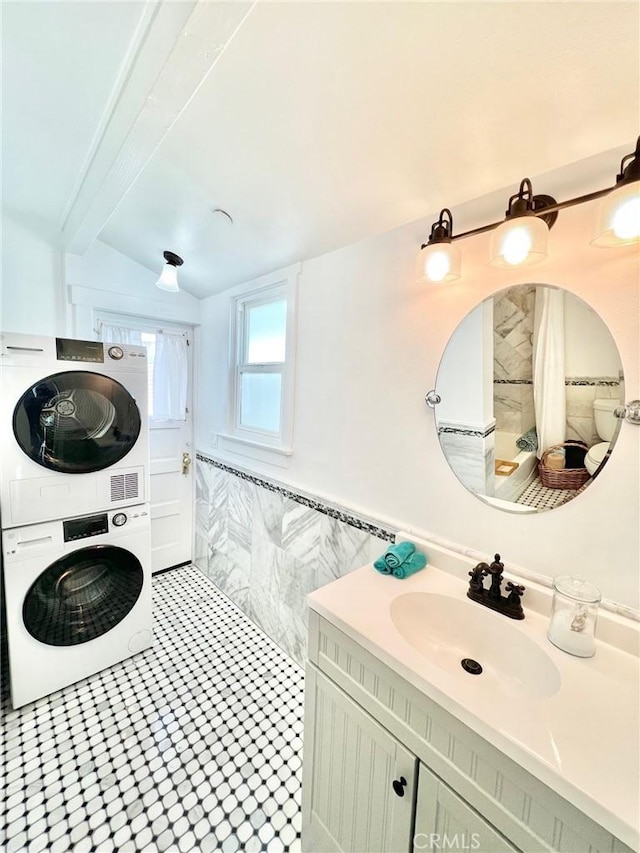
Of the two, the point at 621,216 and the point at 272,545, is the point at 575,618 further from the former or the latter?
the point at 272,545

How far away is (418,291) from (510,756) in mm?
1320

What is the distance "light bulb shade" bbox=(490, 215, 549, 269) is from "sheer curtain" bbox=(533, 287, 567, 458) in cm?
14

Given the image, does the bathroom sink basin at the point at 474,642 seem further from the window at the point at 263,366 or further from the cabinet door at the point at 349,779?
the window at the point at 263,366

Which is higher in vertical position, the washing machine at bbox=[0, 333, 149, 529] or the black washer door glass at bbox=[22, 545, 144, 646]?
the washing machine at bbox=[0, 333, 149, 529]

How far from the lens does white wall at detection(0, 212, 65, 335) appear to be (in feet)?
6.27

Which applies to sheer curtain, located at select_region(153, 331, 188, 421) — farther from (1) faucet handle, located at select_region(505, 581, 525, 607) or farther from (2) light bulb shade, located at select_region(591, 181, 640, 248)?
(2) light bulb shade, located at select_region(591, 181, 640, 248)

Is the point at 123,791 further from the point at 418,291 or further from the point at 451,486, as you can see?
the point at 418,291

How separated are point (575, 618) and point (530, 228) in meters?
1.03

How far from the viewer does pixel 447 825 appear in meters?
0.73

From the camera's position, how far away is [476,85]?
0.83 metres

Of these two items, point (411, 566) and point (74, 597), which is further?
point (74, 597)

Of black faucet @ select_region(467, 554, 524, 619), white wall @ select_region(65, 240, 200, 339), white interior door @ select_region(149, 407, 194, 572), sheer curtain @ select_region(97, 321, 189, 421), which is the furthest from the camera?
white interior door @ select_region(149, 407, 194, 572)

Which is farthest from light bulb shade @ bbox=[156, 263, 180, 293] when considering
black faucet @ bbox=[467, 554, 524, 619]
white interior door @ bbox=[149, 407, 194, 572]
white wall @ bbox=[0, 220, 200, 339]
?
black faucet @ bbox=[467, 554, 524, 619]

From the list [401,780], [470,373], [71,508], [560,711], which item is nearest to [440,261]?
[470,373]
